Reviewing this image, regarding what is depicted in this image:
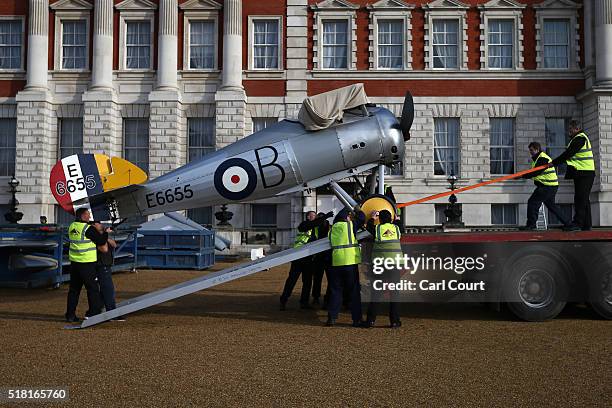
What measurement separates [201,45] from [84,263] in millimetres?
20405

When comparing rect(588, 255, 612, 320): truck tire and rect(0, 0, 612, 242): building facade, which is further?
rect(0, 0, 612, 242): building facade

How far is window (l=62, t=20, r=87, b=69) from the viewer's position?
28062mm

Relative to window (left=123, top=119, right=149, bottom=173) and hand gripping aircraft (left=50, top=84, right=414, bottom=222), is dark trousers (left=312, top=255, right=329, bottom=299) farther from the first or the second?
window (left=123, top=119, right=149, bottom=173)

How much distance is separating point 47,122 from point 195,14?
29.8ft

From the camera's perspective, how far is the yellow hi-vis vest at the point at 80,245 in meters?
9.56

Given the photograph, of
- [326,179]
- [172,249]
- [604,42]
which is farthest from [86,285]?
[604,42]

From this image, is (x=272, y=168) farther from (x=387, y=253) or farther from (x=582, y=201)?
(x=582, y=201)

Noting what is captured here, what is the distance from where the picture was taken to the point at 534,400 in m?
5.36

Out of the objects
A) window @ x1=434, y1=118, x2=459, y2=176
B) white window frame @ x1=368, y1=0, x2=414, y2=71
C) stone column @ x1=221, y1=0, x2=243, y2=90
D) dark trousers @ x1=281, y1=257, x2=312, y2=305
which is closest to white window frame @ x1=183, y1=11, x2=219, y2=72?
stone column @ x1=221, y1=0, x2=243, y2=90

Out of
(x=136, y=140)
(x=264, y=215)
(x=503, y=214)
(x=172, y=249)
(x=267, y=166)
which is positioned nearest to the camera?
(x=267, y=166)

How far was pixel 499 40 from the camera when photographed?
27359mm

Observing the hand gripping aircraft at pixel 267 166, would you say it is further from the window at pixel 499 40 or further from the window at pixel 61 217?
the window at pixel 499 40

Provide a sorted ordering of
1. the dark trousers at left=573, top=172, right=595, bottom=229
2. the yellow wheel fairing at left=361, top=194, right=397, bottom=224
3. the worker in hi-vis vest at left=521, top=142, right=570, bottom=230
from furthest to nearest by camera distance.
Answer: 1. the worker in hi-vis vest at left=521, top=142, right=570, bottom=230
2. the dark trousers at left=573, top=172, right=595, bottom=229
3. the yellow wheel fairing at left=361, top=194, right=397, bottom=224

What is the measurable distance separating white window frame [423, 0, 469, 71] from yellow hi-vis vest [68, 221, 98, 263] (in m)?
21.3
